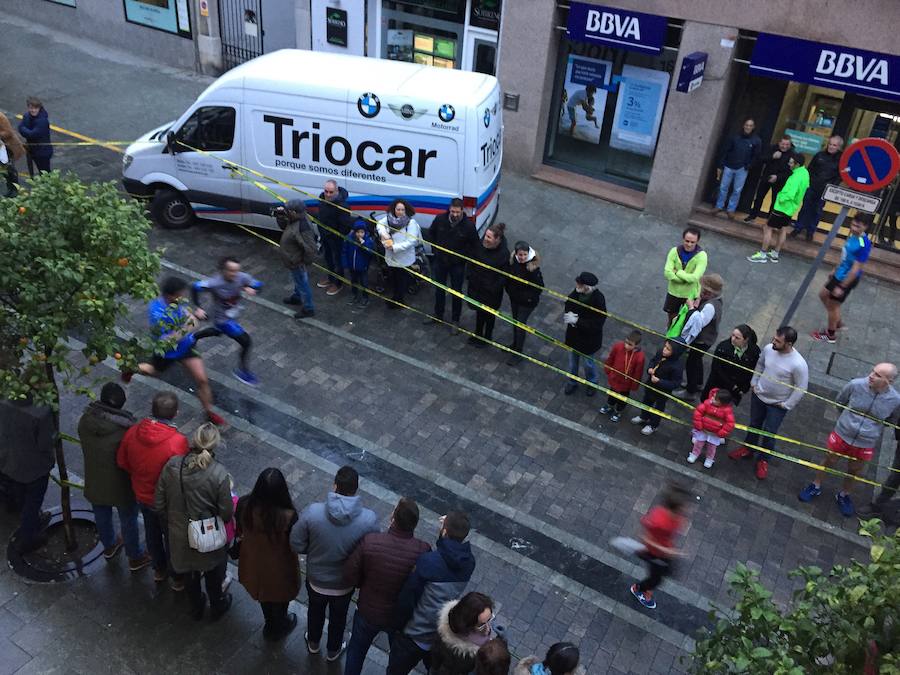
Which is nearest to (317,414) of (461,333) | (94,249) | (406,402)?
(406,402)

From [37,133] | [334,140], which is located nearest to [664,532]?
[334,140]

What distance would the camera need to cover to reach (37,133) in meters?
12.2

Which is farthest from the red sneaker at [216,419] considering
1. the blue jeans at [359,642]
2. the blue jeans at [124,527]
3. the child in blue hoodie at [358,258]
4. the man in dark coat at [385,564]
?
the man in dark coat at [385,564]

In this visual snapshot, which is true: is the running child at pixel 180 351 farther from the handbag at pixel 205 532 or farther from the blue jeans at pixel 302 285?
the handbag at pixel 205 532

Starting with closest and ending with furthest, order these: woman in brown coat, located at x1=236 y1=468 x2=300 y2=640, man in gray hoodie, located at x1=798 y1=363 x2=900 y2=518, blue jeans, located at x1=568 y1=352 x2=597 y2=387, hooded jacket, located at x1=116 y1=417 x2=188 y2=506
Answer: woman in brown coat, located at x1=236 y1=468 x2=300 y2=640, hooded jacket, located at x1=116 y1=417 x2=188 y2=506, man in gray hoodie, located at x1=798 y1=363 x2=900 y2=518, blue jeans, located at x1=568 y1=352 x2=597 y2=387

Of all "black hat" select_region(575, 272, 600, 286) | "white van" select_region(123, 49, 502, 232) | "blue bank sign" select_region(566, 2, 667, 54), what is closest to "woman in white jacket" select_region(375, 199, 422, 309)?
"white van" select_region(123, 49, 502, 232)

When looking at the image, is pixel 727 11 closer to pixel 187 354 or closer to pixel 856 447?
pixel 856 447

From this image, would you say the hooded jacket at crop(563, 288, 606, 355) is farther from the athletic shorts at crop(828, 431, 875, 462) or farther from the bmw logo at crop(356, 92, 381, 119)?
the bmw logo at crop(356, 92, 381, 119)

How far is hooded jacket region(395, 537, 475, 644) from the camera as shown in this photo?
4836mm

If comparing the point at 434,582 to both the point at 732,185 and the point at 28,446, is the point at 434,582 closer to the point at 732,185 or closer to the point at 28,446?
the point at 28,446

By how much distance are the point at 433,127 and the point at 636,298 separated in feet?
12.4

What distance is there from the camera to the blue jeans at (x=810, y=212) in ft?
42.3

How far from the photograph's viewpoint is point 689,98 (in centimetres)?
1310

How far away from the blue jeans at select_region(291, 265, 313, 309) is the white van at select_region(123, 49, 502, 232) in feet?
5.14
